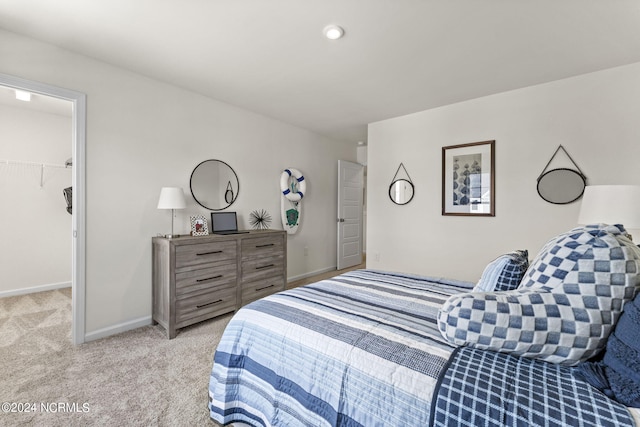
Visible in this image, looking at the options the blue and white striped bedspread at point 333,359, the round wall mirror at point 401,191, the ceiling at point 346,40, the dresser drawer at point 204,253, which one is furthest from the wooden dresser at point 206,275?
the round wall mirror at point 401,191

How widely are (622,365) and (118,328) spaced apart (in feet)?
11.0

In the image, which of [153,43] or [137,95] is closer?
[153,43]

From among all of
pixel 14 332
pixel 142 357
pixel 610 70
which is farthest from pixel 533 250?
pixel 14 332

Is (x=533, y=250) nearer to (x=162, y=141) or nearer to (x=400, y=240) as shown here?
(x=400, y=240)

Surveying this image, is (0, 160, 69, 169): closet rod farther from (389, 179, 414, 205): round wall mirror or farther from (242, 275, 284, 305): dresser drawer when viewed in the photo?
(389, 179, 414, 205): round wall mirror

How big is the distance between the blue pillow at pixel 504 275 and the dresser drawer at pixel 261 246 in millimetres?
2396

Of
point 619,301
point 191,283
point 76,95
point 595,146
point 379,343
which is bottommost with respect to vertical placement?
point 191,283

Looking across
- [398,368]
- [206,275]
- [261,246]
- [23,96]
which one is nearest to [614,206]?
[398,368]

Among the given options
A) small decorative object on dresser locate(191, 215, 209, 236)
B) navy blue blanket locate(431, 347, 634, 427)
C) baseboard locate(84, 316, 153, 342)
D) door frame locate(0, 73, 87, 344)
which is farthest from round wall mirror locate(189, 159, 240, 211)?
navy blue blanket locate(431, 347, 634, 427)

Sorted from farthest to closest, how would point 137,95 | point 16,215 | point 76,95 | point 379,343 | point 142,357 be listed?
point 16,215, point 137,95, point 76,95, point 142,357, point 379,343

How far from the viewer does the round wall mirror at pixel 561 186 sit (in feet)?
8.86

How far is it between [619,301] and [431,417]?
2.31 ft

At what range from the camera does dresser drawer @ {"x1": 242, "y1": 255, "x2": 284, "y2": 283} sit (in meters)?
3.19

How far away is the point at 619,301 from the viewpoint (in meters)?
0.90
